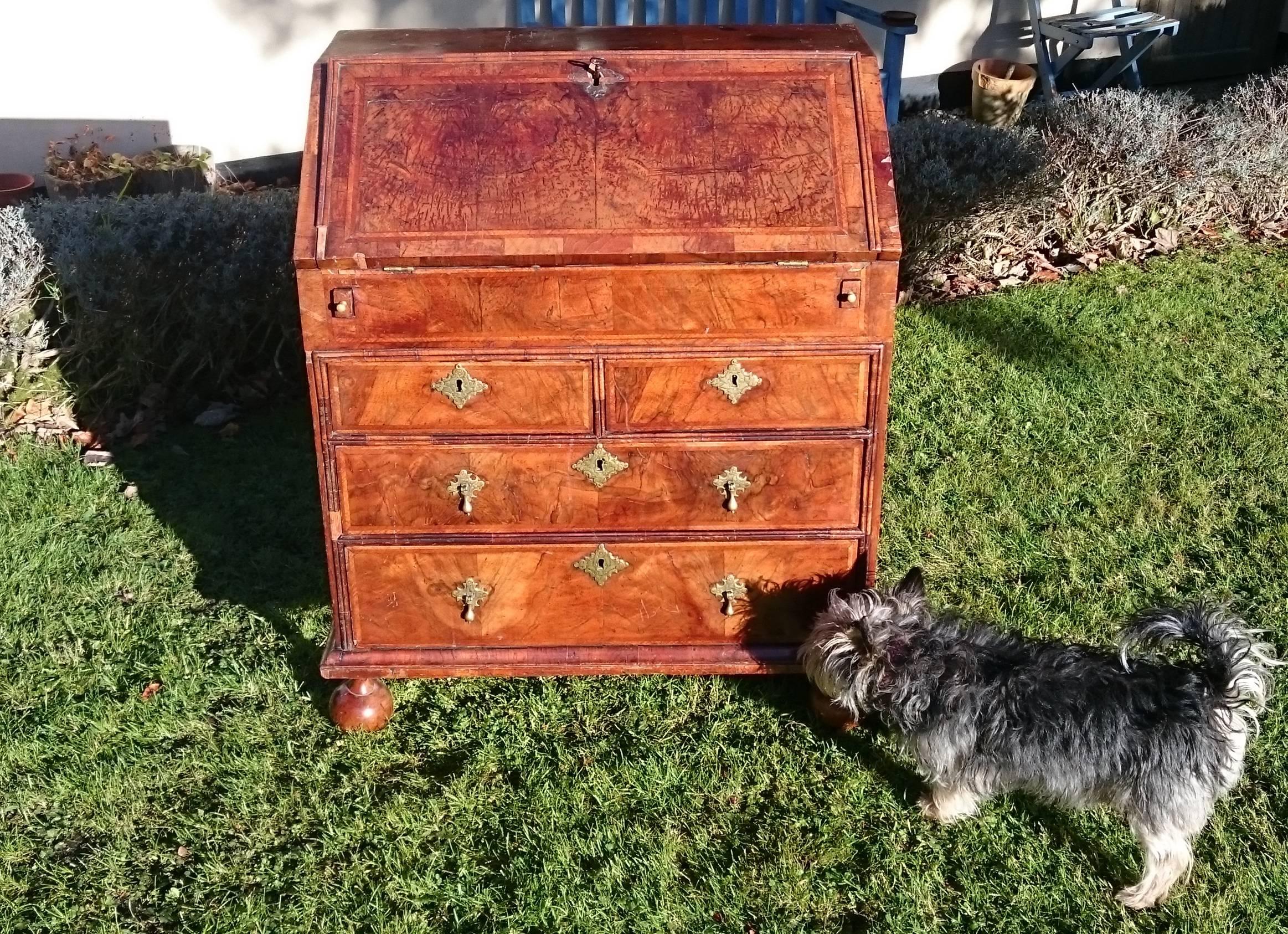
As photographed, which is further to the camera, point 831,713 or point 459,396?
point 831,713

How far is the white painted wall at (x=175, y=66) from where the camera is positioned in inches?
257

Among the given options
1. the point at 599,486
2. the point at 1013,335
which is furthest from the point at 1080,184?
the point at 599,486

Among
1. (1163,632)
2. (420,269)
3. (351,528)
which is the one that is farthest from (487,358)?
(1163,632)

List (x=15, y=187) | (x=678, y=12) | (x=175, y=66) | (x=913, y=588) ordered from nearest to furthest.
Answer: (x=913, y=588), (x=15, y=187), (x=175, y=66), (x=678, y=12)

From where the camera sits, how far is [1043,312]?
6.19 m

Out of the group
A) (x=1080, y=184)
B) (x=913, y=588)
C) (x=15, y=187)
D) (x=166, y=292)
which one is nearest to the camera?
(x=913, y=588)

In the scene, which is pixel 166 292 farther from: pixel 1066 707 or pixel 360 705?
pixel 1066 707

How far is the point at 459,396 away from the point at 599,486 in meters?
0.49

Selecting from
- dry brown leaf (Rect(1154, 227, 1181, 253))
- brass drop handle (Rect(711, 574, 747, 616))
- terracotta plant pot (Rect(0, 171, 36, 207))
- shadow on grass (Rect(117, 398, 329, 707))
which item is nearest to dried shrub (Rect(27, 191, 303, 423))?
shadow on grass (Rect(117, 398, 329, 707))

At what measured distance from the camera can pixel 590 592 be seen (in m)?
3.54

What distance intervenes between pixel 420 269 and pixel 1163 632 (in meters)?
2.10

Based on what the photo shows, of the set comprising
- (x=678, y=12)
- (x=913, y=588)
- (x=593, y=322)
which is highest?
(x=678, y=12)

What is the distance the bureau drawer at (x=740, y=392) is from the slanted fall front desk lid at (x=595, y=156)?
12.2 inches

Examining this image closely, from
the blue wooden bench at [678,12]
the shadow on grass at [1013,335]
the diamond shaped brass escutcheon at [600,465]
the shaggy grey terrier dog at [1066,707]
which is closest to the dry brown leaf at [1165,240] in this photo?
the shadow on grass at [1013,335]
